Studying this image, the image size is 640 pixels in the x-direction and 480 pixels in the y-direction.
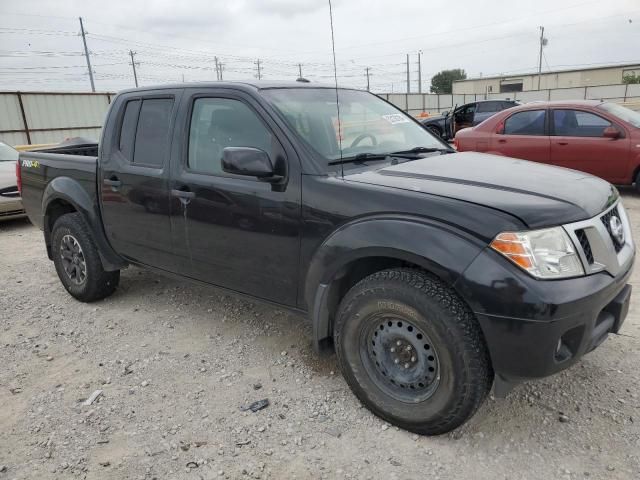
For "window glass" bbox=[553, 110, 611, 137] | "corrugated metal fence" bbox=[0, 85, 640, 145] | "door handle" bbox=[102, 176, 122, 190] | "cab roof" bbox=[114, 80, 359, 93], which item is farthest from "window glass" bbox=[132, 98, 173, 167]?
"corrugated metal fence" bbox=[0, 85, 640, 145]

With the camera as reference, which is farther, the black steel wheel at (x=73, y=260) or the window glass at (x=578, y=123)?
the window glass at (x=578, y=123)

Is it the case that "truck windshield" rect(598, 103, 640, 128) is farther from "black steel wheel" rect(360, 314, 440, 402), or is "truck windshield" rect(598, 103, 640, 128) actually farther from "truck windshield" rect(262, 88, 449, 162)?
"black steel wheel" rect(360, 314, 440, 402)

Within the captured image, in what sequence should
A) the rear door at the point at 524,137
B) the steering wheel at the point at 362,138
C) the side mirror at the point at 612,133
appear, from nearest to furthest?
the steering wheel at the point at 362,138
the side mirror at the point at 612,133
the rear door at the point at 524,137

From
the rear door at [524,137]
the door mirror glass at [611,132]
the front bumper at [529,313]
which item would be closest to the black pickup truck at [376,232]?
the front bumper at [529,313]

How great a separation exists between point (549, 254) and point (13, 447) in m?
2.83

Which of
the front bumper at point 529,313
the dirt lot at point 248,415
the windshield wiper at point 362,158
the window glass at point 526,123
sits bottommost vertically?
the dirt lot at point 248,415

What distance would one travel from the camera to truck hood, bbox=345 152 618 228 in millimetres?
2305

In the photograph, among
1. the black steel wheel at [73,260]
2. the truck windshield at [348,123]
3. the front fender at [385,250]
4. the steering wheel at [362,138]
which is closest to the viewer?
the front fender at [385,250]

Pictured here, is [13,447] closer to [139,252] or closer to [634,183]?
[139,252]

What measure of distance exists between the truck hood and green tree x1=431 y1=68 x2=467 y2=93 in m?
89.3

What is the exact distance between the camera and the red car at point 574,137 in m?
7.54

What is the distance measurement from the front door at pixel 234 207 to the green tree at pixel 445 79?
89.3 meters

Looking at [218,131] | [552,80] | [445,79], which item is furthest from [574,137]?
[445,79]

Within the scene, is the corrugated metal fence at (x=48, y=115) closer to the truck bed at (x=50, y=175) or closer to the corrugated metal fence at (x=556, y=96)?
the truck bed at (x=50, y=175)
